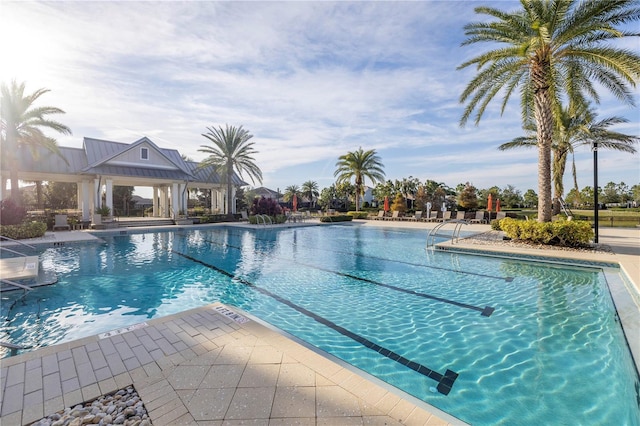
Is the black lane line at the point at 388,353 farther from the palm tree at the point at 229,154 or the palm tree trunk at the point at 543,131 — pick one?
the palm tree at the point at 229,154

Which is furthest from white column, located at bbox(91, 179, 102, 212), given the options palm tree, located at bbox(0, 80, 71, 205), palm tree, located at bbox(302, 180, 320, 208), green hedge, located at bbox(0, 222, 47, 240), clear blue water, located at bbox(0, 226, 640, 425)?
palm tree, located at bbox(302, 180, 320, 208)

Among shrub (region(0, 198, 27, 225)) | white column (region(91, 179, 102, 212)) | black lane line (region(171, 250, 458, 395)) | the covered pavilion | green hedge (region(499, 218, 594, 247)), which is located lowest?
black lane line (region(171, 250, 458, 395))

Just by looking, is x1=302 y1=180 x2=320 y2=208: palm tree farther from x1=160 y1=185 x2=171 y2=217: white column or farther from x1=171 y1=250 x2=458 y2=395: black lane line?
x1=171 y1=250 x2=458 y2=395: black lane line

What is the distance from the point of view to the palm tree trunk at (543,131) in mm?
11352

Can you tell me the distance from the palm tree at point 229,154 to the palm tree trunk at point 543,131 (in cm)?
2085

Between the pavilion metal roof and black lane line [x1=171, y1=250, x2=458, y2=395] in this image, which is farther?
the pavilion metal roof

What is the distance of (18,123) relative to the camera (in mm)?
16766

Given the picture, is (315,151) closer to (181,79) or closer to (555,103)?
(181,79)

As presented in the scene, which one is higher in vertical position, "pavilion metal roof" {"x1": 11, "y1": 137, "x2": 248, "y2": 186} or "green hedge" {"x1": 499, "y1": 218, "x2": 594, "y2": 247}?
"pavilion metal roof" {"x1": 11, "y1": 137, "x2": 248, "y2": 186}

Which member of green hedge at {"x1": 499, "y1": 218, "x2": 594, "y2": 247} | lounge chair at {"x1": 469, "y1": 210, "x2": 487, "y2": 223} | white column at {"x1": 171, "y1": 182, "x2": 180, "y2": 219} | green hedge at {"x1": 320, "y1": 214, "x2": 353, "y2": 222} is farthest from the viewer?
green hedge at {"x1": 320, "y1": 214, "x2": 353, "y2": 222}

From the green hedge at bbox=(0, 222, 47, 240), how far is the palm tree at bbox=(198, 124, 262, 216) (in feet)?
40.7

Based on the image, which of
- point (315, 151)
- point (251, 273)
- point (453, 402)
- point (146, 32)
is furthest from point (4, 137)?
point (453, 402)

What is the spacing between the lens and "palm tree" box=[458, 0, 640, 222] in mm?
9641

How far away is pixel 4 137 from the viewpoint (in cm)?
1673
